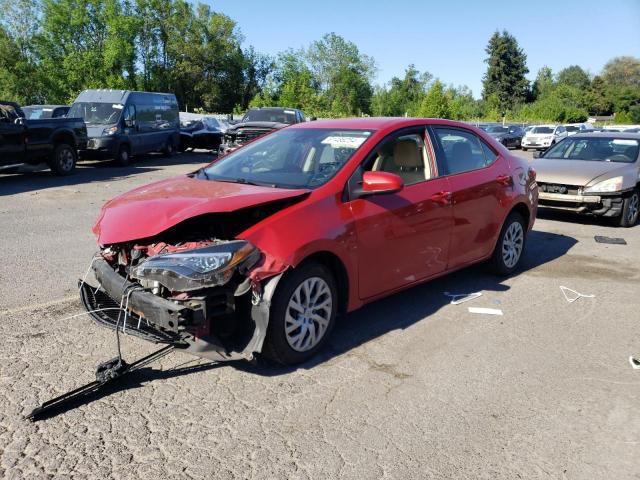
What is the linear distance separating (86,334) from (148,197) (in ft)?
3.94

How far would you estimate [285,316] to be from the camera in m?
3.76

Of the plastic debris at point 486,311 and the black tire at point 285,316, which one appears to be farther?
the plastic debris at point 486,311

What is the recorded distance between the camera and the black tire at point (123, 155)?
59.4ft

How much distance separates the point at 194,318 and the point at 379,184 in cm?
170

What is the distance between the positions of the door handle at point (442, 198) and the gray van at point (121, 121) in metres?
14.7

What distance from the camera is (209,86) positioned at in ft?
206

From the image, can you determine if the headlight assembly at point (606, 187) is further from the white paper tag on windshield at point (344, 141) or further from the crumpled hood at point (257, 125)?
the crumpled hood at point (257, 125)

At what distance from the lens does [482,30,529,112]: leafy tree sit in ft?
290

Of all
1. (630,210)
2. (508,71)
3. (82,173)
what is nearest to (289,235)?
(630,210)

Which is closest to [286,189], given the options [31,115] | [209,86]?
[31,115]

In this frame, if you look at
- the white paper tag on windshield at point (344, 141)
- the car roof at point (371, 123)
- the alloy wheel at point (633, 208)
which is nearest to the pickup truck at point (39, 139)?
the car roof at point (371, 123)

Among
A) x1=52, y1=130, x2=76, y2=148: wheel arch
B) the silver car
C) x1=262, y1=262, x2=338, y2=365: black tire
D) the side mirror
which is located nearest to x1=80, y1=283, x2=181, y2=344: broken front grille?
x1=262, y1=262, x2=338, y2=365: black tire

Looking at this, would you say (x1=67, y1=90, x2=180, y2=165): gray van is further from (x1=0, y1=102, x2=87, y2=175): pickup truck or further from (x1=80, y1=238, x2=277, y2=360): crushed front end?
(x1=80, y1=238, x2=277, y2=360): crushed front end

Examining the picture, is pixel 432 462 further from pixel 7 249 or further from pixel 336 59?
pixel 336 59
